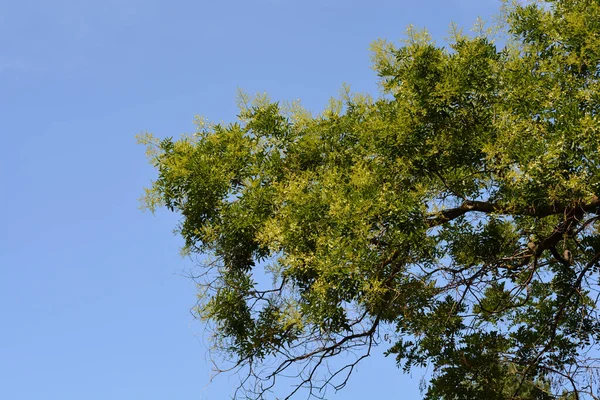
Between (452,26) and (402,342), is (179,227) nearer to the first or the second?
(402,342)

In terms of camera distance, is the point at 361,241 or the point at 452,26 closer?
the point at 361,241

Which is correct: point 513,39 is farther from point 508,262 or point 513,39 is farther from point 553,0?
point 508,262

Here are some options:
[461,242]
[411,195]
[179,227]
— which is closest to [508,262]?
[461,242]

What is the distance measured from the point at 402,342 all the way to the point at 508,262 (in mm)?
2095

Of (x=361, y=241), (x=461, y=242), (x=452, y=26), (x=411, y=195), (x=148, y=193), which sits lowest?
(x=361, y=241)

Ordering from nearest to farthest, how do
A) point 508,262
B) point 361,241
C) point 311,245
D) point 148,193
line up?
point 361,241 < point 311,245 < point 508,262 < point 148,193

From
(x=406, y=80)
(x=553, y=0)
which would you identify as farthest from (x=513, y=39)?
(x=406, y=80)

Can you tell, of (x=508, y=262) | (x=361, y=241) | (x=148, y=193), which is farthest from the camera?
(x=148, y=193)

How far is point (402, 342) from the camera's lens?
11.4 metres

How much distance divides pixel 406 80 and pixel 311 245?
2804mm

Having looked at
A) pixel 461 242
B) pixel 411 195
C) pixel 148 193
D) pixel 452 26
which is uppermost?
pixel 452 26

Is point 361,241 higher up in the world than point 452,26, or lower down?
lower down

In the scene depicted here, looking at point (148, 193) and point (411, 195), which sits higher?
point (148, 193)

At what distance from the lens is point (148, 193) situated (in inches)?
465
